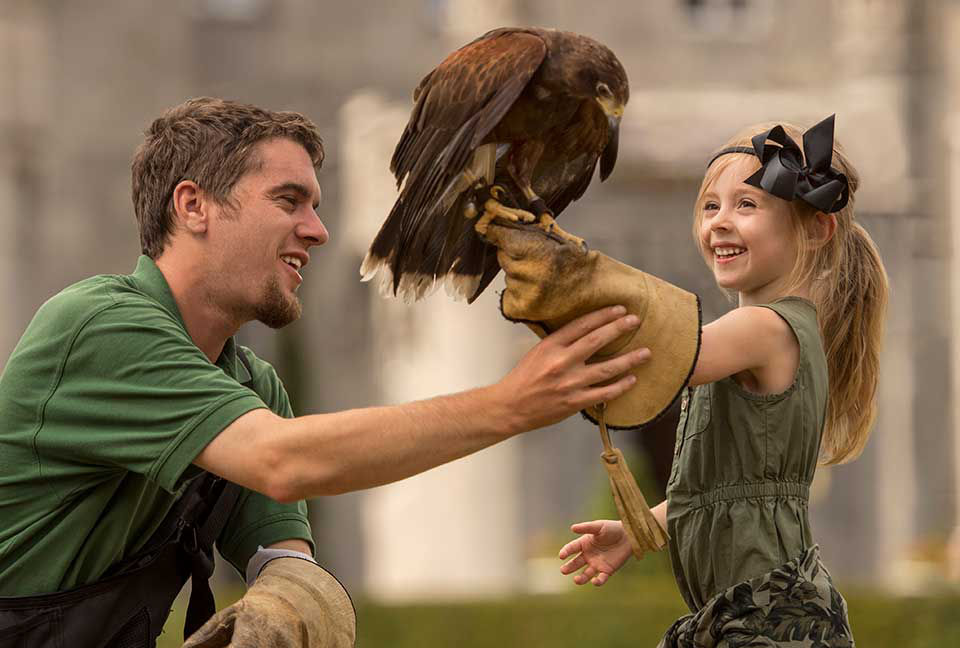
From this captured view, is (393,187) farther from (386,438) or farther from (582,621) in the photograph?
(386,438)

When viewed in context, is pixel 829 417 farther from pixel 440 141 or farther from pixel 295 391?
pixel 295 391

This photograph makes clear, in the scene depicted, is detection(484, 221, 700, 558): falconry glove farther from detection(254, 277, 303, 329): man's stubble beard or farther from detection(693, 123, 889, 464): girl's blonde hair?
detection(254, 277, 303, 329): man's stubble beard

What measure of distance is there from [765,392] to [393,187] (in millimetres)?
11969

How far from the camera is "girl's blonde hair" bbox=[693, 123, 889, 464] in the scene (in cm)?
324

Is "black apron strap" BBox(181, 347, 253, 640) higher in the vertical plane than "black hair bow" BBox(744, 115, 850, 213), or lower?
lower

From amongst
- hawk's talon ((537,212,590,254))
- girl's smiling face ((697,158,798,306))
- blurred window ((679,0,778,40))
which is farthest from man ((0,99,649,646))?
blurred window ((679,0,778,40))

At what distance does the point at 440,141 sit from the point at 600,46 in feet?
1.07

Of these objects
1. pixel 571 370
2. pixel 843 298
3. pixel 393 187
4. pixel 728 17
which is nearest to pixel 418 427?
pixel 571 370

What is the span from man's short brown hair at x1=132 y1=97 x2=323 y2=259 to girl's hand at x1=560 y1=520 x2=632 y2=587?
1018 millimetres

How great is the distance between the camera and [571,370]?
283 cm

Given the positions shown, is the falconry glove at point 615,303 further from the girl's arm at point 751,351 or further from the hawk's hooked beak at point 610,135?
the hawk's hooked beak at point 610,135

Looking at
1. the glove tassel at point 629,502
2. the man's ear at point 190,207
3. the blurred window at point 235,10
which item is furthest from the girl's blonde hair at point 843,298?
the blurred window at point 235,10

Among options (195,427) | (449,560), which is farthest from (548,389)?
(449,560)

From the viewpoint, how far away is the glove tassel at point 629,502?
292 cm
